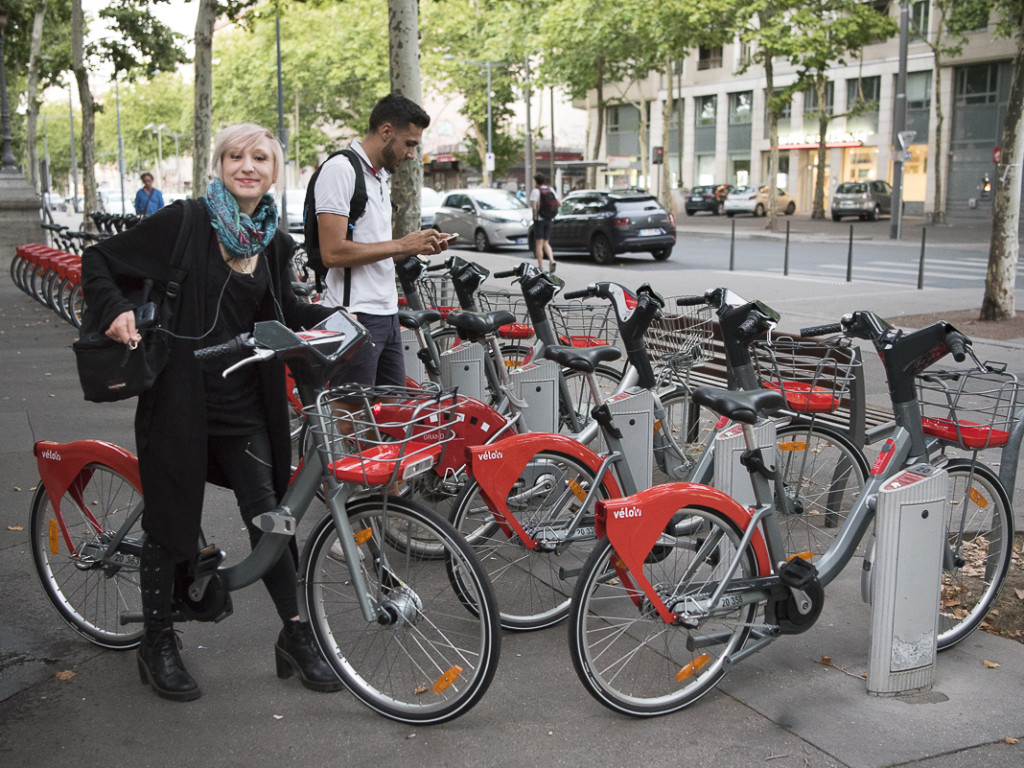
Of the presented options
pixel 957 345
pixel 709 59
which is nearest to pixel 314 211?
pixel 957 345

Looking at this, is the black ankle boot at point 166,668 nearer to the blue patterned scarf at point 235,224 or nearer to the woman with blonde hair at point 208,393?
the woman with blonde hair at point 208,393

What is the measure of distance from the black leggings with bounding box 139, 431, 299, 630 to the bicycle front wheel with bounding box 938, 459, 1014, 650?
235 cm

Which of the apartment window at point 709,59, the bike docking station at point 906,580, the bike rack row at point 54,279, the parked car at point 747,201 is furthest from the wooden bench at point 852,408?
the apartment window at point 709,59

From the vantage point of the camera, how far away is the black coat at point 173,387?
327cm

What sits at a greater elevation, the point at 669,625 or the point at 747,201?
the point at 747,201

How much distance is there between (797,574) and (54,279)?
12.6 meters

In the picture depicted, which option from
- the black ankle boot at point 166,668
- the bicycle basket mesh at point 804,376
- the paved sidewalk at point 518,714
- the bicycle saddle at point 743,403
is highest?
the bicycle saddle at point 743,403

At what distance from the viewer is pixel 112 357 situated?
3131 mm

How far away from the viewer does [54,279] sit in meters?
13.9

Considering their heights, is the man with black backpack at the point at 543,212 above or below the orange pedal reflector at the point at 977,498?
above

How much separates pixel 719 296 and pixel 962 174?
141 ft

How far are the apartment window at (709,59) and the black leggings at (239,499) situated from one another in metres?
56.6

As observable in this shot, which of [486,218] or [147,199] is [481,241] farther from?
[147,199]

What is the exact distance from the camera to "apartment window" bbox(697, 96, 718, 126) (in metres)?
57.2
